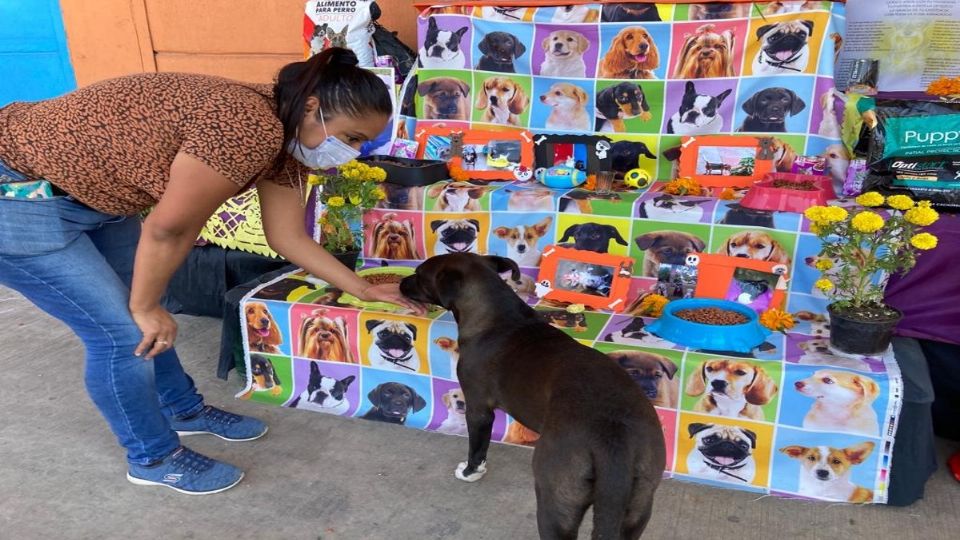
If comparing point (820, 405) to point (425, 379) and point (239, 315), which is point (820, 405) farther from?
point (239, 315)

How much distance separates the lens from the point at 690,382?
2.54 metres

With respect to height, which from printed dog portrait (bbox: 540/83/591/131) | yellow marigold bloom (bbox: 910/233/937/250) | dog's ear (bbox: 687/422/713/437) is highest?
printed dog portrait (bbox: 540/83/591/131)

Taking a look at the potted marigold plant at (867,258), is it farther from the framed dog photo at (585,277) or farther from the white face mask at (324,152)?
the white face mask at (324,152)

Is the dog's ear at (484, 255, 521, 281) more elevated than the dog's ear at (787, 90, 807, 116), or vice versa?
the dog's ear at (787, 90, 807, 116)

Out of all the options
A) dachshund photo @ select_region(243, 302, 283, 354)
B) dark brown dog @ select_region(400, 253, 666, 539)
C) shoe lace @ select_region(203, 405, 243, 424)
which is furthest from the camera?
dachshund photo @ select_region(243, 302, 283, 354)

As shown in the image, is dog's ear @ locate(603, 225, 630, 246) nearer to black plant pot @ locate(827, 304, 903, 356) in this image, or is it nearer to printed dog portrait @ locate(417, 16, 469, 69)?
black plant pot @ locate(827, 304, 903, 356)

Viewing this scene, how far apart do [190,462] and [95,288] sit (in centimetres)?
77

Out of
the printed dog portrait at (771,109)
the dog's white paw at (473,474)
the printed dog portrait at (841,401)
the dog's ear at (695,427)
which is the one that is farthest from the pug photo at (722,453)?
the printed dog portrait at (771,109)

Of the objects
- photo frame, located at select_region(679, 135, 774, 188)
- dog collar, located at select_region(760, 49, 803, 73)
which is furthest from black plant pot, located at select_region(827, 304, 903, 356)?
dog collar, located at select_region(760, 49, 803, 73)

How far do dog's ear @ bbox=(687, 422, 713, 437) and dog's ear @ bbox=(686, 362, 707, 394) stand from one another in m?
0.11

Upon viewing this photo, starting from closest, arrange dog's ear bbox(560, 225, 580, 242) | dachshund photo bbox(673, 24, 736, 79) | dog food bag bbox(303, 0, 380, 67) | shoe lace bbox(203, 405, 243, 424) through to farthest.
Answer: shoe lace bbox(203, 405, 243, 424) → dog's ear bbox(560, 225, 580, 242) → dachshund photo bbox(673, 24, 736, 79) → dog food bag bbox(303, 0, 380, 67)

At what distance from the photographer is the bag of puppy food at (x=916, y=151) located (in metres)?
2.95

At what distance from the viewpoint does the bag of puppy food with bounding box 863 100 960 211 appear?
116 inches

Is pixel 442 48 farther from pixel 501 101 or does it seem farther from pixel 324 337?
pixel 324 337
